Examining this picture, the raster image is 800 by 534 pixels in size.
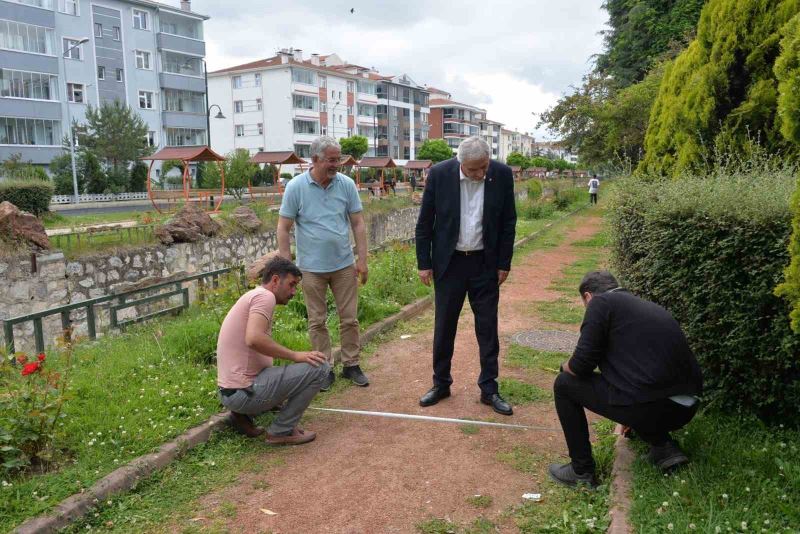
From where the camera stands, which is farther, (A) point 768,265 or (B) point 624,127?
(B) point 624,127

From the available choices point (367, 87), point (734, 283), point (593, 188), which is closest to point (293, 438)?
point (734, 283)

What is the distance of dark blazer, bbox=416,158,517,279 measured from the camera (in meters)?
4.56

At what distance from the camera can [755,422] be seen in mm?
3812

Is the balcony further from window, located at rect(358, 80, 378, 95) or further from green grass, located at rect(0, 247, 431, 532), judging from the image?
green grass, located at rect(0, 247, 431, 532)

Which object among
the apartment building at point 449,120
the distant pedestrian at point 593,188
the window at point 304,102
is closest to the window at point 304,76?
the window at point 304,102

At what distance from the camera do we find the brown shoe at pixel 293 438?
4168 mm

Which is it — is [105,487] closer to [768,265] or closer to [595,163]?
[768,265]

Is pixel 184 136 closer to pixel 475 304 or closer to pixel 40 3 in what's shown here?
pixel 40 3

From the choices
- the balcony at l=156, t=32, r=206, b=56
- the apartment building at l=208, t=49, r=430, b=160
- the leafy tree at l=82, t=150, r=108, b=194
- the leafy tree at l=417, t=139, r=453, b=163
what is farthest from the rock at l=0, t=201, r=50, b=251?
the leafy tree at l=417, t=139, r=453, b=163

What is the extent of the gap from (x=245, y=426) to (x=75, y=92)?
143 feet

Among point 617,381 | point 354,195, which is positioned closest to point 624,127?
point 354,195

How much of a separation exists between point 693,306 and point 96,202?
33.1 meters

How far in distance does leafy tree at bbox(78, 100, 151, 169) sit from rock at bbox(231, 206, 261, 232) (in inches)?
1085

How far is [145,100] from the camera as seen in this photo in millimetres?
45594
